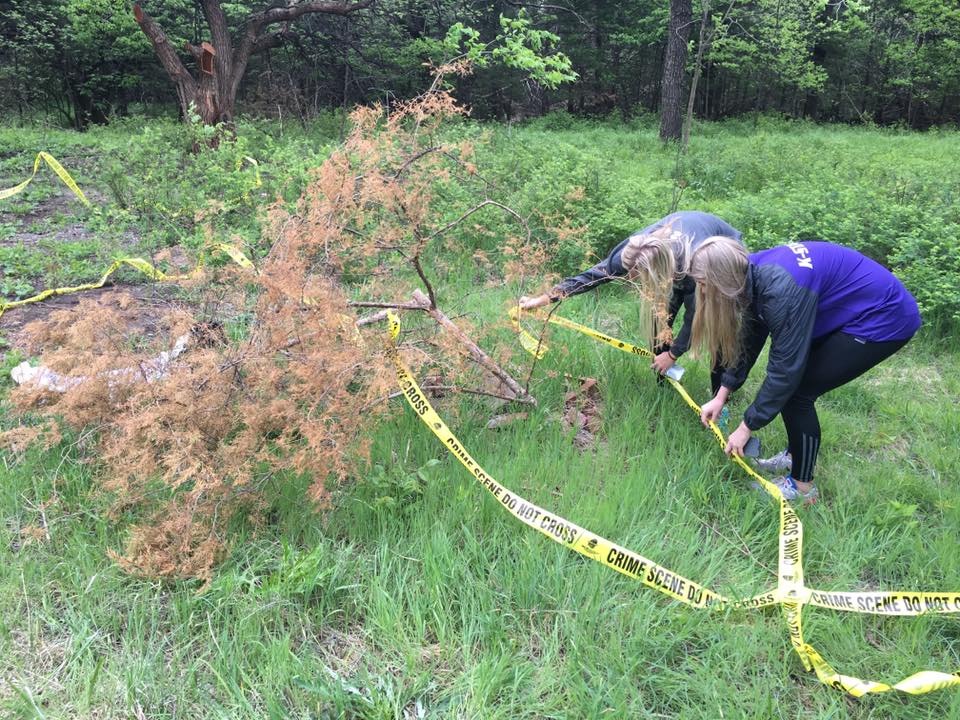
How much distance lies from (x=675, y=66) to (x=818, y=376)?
1189 centimetres

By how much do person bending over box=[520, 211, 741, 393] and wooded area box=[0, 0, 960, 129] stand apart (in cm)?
527

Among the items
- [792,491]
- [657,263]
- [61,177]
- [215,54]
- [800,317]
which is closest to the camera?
[800,317]

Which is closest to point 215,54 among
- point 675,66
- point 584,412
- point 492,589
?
point 675,66

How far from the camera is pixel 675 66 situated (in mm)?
13172

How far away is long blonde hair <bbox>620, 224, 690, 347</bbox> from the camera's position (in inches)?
133

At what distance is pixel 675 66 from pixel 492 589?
43.2 feet

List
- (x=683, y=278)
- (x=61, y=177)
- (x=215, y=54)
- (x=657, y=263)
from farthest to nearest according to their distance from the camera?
Result: (x=215, y=54), (x=61, y=177), (x=683, y=278), (x=657, y=263)

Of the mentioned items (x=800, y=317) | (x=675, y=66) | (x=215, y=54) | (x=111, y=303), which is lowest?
(x=111, y=303)

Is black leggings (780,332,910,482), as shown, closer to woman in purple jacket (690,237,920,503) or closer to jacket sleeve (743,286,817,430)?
woman in purple jacket (690,237,920,503)

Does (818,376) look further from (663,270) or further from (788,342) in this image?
(663,270)

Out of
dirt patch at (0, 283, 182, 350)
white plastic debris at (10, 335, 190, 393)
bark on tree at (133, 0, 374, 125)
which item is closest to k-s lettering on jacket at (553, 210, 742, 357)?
white plastic debris at (10, 335, 190, 393)

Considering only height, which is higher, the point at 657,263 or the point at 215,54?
the point at 215,54

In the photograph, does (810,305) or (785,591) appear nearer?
(785,591)

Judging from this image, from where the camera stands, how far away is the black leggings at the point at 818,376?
10.1 feet
